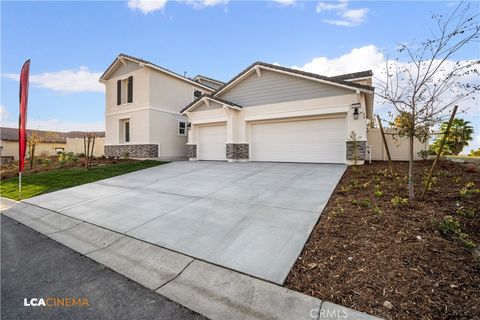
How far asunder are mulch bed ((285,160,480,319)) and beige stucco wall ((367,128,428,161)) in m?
7.26

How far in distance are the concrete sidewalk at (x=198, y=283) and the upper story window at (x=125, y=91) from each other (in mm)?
13025

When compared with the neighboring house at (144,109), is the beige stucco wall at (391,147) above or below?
below

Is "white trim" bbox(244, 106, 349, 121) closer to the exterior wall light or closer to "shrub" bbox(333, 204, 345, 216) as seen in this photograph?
the exterior wall light

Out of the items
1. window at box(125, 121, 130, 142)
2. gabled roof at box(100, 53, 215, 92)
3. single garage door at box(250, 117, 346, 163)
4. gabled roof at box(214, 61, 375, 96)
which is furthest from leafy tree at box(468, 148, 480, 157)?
window at box(125, 121, 130, 142)

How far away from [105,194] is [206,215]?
4.06 metres

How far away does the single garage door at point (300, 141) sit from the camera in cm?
1033

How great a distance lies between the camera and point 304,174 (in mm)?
8047

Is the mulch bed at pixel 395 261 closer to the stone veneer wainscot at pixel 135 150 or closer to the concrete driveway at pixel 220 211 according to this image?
the concrete driveway at pixel 220 211

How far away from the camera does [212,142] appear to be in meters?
13.6

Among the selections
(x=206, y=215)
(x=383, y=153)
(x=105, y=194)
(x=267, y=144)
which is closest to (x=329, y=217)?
(x=206, y=215)

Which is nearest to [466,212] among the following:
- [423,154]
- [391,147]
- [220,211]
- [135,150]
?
[220,211]

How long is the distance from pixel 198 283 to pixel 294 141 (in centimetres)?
942

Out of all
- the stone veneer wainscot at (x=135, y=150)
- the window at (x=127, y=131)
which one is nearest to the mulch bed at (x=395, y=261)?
the stone veneer wainscot at (x=135, y=150)

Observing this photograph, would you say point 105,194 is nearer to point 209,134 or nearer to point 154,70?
point 209,134
